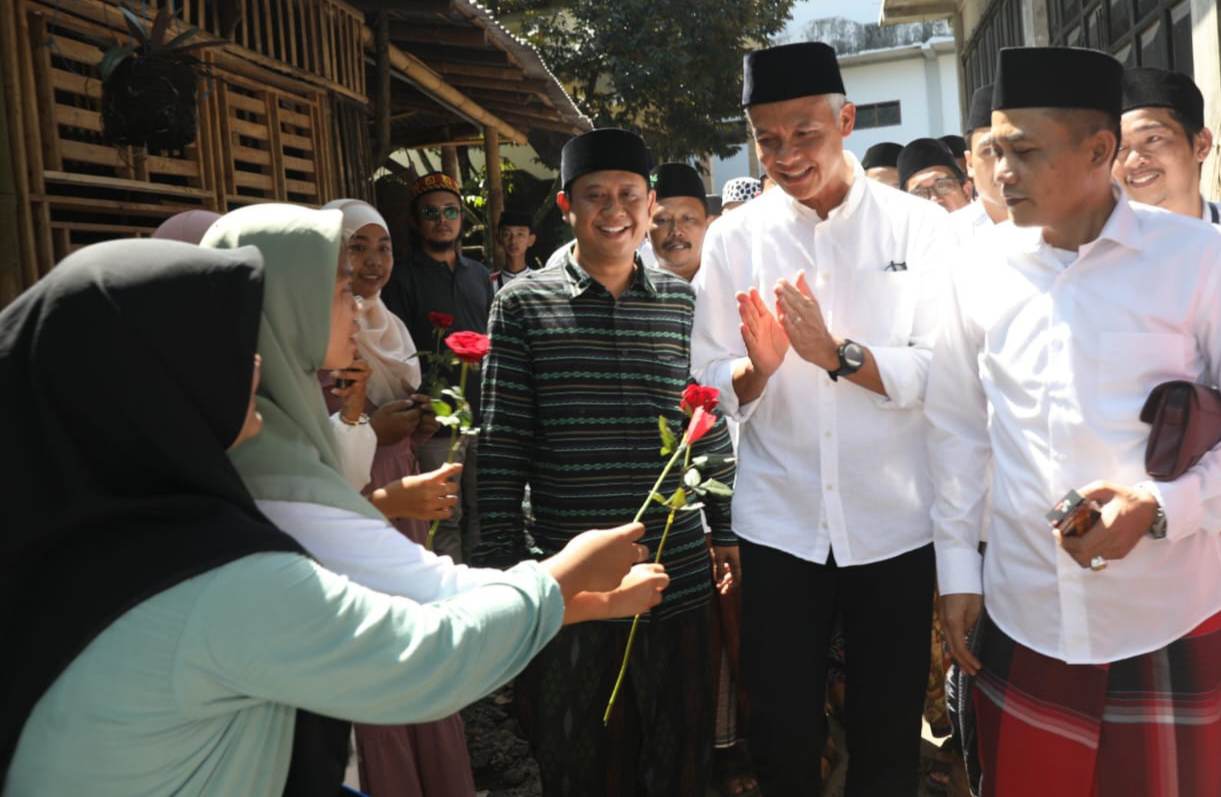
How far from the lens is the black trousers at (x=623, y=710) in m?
3.43

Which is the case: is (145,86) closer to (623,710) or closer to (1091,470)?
(623,710)

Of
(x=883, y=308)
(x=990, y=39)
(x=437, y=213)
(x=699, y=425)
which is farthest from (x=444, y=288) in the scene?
(x=990, y=39)

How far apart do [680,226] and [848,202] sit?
2.50 metres

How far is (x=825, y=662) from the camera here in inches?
131

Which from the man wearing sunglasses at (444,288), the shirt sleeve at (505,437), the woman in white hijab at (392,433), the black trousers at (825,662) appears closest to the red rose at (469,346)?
the shirt sleeve at (505,437)

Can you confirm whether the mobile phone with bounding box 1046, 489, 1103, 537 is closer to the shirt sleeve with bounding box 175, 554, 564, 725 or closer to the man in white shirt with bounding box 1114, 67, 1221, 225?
the shirt sleeve with bounding box 175, 554, 564, 725

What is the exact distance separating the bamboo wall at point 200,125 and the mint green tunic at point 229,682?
330 cm

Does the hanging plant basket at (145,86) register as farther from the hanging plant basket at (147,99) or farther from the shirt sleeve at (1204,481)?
the shirt sleeve at (1204,481)

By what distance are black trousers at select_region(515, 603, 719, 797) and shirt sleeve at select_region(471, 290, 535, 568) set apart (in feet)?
1.18

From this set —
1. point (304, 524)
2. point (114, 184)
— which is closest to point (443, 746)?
point (304, 524)

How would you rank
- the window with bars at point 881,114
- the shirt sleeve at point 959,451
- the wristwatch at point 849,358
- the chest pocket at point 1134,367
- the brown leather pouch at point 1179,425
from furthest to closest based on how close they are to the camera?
the window with bars at point 881,114 → the wristwatch at point 849,358 → the shirt sleeve at point 959,451 → the chest pocket at point 1134,367 → the brown leather pouch at point 1179,425

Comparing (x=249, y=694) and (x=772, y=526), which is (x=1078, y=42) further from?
(x=249, y=694)

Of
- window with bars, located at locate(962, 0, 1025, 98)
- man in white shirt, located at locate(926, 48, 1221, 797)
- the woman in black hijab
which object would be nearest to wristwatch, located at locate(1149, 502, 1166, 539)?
man in white shirt, located at locate(926, 48, 1221, 797)

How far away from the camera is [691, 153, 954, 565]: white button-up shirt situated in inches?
125
